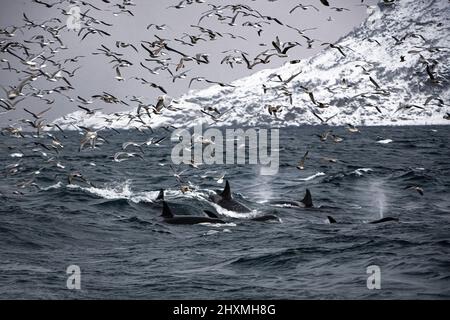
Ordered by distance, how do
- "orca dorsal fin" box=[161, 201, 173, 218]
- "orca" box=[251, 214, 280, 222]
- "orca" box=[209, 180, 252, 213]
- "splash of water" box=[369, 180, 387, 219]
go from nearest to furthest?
"orca" box=[251, 214, 280, 222], "orca dorsal fin" box=[161, 201, 173, 218], "orca" box=[209, 180, 252, 213], "splash of water" box=[369, 180, 387, 219]

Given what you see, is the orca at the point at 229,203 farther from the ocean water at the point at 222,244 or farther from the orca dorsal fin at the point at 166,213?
the orca dorsal fin at the point at 166,213

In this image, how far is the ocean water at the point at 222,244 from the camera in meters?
15.3

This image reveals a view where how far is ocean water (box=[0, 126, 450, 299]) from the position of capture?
50.1 feet

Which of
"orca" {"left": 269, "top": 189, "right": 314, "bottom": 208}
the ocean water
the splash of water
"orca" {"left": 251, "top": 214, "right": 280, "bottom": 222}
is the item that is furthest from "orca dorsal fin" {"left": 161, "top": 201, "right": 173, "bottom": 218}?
the splash of water

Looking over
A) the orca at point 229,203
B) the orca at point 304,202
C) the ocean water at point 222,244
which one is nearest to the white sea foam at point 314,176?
the ocean water at point 222,244

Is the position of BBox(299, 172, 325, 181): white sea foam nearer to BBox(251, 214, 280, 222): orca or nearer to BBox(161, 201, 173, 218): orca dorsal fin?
BBox(251, 214, 280, 222): orca

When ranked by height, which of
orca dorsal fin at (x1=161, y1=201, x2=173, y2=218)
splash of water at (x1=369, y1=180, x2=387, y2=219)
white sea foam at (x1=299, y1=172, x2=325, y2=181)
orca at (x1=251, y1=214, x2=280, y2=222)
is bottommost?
splash of water at (x1=369, y1=180, x2=387, y2=219)

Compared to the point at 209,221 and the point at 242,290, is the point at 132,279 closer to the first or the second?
the point at 242,290

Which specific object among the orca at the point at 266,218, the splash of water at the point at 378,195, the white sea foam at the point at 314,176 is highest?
the white sea foam at the point at 314,176

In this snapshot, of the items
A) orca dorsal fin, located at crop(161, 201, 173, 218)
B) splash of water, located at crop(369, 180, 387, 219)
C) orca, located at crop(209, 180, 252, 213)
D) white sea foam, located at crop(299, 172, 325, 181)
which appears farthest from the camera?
white sea foam, located at crop(299, 172, 325, 181)

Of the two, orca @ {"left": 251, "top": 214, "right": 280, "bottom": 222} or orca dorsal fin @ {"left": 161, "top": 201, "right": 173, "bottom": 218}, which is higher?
orca dorsal fin @ {"left": 161, "top": 201, "right": 173, "bottom": 218}

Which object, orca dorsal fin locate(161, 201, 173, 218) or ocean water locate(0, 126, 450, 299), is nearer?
ocean water locate(0, 126, 450, 299)
